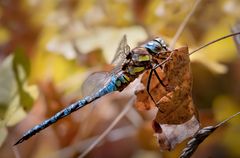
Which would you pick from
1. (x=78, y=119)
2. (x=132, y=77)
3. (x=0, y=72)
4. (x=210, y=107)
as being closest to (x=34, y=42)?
(x=78, y=119)

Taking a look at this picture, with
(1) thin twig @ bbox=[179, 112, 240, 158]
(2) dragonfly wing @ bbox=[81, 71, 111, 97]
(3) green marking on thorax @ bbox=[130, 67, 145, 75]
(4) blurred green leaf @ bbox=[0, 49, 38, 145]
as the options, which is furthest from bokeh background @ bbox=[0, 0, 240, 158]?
(1) thin twig @ bbox=[179, 112, 240, 158]

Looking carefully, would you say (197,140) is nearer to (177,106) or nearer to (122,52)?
(177,106)

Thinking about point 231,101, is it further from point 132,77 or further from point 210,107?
point 132,77

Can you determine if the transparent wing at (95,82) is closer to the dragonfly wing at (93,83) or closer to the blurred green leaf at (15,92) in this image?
the dragonfly wing at (93,83)

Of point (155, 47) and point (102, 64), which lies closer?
point (155, 47)

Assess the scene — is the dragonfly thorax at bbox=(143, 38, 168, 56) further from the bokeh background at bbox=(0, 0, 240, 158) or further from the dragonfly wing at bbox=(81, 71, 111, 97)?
the bokeh background at bbox=(0, 0, 240, 158)

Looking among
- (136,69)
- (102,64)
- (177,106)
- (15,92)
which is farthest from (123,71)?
(102,64)

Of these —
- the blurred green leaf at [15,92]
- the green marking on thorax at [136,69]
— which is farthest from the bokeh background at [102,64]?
the green marking on thorax at [136,69]
